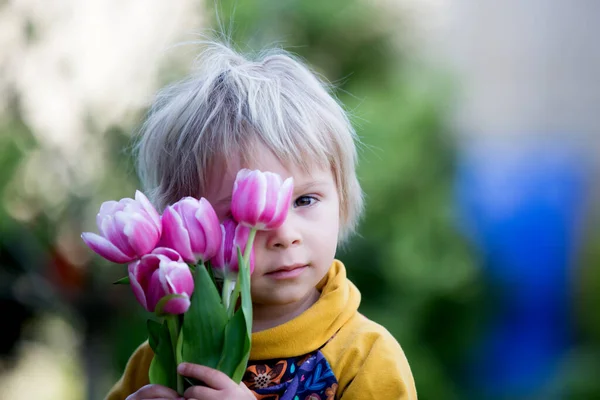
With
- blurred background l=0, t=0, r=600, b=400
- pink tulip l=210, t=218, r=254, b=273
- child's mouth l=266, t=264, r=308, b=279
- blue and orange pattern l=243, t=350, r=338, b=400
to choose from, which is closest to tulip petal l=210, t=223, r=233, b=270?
pink tulip l=210, t=218, r=254, b=273

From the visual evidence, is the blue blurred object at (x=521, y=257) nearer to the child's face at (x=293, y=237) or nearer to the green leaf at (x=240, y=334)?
the child's face at (x=293, y=237)

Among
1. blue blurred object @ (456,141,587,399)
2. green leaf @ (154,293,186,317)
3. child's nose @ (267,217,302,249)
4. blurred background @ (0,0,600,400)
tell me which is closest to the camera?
green leaf @ (154,293,186,317)

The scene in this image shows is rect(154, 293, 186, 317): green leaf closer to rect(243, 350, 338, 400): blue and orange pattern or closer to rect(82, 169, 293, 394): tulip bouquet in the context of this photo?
rect(82, 169, 293, 394): tulip bouquet

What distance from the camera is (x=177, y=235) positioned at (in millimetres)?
819

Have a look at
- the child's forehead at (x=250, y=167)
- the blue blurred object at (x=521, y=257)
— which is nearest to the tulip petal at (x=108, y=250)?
the child's forehead at (x=250, y=167)

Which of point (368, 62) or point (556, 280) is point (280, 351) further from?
point (556, 280)

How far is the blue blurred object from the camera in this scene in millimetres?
4301

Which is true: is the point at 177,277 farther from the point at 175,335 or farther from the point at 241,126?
the point at 241,126

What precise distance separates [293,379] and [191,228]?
0.29 metres

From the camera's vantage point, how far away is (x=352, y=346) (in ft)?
3.34

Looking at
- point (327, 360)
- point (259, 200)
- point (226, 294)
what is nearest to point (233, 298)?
point (226, 294)

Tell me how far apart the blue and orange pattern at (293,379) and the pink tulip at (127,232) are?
0.29 metres

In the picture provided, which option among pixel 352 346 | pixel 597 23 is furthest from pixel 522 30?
pixel 352 346

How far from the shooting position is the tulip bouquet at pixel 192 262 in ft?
2.62
